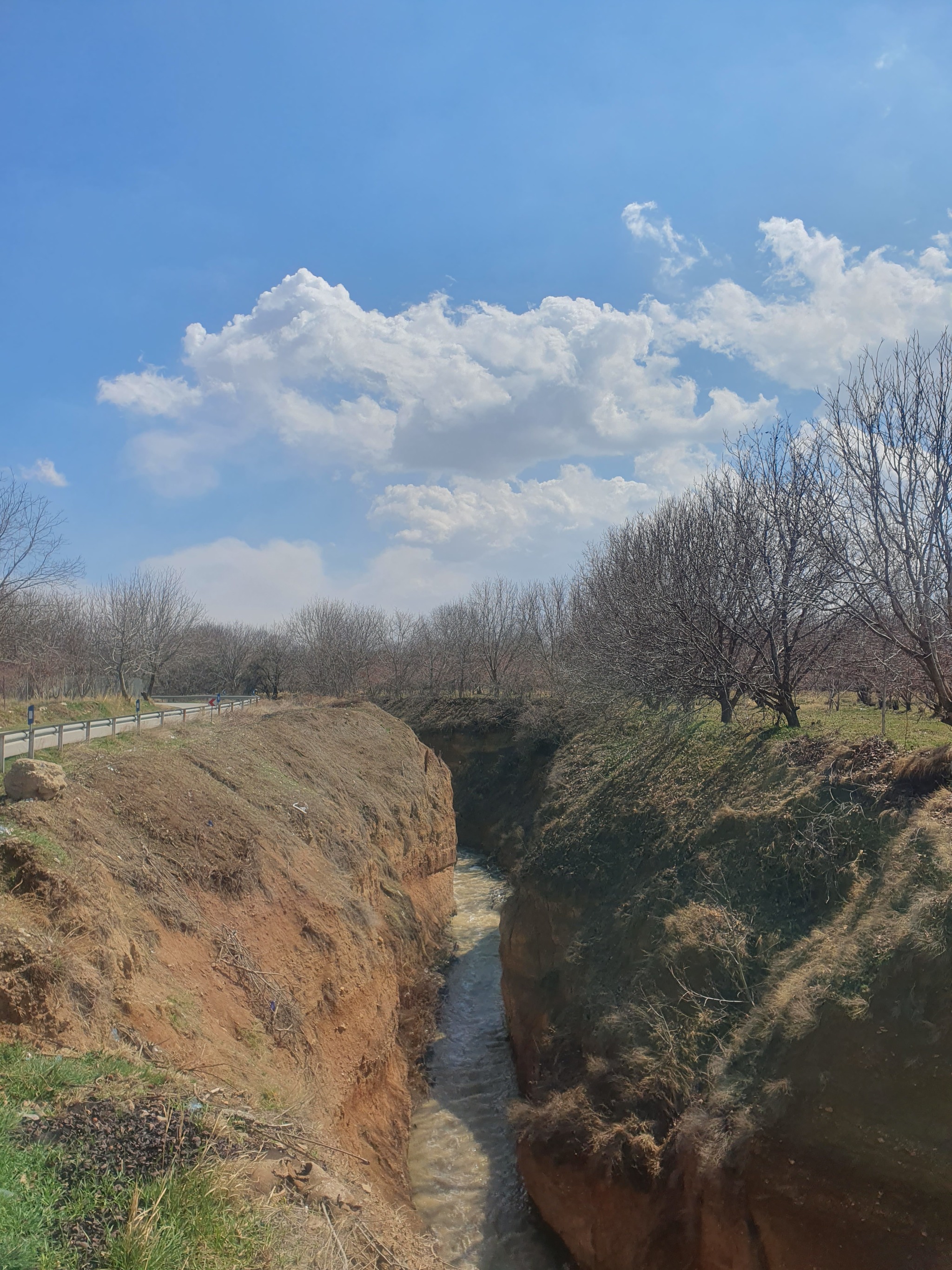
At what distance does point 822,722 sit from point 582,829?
6396 millimetres

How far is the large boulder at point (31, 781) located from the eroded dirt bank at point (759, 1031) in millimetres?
8860

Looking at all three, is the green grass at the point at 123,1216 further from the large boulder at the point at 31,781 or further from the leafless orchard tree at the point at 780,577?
the leafless orchard tree at the point at 780,577

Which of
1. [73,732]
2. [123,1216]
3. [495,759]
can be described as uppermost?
[73,732]

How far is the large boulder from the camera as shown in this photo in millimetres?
9711

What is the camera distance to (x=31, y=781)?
973 centimetres

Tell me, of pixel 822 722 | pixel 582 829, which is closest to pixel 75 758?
pixel 582 829

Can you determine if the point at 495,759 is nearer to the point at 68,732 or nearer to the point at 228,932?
the point at 68,732

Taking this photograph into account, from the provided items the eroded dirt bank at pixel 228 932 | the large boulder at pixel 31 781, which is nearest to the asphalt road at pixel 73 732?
the eroded dirt bank at pixel 228 932

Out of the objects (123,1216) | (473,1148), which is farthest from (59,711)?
(123,1216)

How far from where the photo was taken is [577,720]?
35.9 m

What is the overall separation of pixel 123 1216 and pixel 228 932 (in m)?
6.75

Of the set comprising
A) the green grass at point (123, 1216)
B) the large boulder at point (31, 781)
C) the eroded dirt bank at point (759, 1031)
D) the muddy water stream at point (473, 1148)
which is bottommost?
the muddy water stream at point (473, 1148)

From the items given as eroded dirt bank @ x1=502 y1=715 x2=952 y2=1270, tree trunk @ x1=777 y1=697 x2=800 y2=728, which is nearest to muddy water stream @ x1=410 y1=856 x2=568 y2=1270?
eroded dirt bank @ x1=502 y1=715 x2=952 y2=1270

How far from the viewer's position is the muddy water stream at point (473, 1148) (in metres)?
11.0
